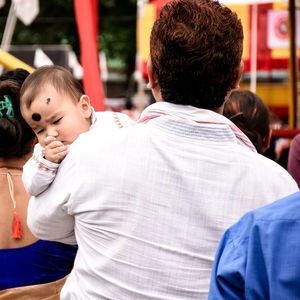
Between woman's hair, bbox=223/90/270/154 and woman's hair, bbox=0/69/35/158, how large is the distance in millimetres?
821

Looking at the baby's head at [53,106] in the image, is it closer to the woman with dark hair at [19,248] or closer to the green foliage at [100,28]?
the woman with dark hair at [19,248]

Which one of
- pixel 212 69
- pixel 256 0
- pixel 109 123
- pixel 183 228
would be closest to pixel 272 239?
pixel 183 228

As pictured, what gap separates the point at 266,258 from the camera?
1284 millimetres

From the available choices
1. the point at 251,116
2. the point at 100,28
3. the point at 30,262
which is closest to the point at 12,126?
the point at 30,262

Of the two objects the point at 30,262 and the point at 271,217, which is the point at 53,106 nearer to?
the point at 30,262

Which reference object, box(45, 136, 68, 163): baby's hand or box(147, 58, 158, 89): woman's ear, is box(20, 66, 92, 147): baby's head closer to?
box(45, 136, 68, 163): baby's hand

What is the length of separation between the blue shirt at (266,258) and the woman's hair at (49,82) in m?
1.03

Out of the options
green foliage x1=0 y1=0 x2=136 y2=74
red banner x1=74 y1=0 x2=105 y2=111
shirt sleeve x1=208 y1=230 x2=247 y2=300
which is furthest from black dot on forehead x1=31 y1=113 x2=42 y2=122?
green foliage x1=0 y1=0 x2=136 y2=74

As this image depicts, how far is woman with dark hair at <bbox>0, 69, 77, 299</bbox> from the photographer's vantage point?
2408 mm

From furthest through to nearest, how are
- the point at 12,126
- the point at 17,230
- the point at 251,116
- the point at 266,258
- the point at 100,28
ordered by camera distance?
1. the point at 100,28
2. the point at 251,116
3. the point at 12,126
4. the point at 17,230
5. the point at 266,258

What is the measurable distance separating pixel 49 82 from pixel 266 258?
3.68 ft

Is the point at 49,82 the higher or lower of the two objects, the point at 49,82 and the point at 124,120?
the higher

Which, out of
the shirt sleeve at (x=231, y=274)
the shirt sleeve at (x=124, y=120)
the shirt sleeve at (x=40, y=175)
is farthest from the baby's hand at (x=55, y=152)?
the shirt sleeve at (x=231, y=274)

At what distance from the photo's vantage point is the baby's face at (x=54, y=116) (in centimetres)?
217
